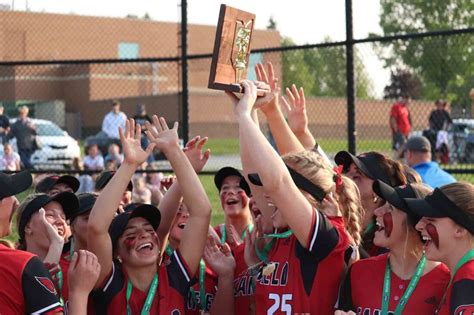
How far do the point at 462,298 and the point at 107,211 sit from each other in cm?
177

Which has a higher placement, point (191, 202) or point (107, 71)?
point (107, 71)

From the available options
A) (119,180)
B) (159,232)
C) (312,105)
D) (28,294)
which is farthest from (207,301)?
(312,105)

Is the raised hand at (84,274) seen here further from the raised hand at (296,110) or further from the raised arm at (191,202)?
the raised hand at (296,110)

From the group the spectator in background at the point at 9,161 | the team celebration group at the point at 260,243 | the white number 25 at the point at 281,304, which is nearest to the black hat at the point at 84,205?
the team celebration group at the point at 260,243

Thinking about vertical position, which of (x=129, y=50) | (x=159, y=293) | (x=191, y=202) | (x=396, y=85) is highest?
(x=129, y=50)

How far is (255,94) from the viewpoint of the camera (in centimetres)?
455

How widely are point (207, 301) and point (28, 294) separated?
4.27ft

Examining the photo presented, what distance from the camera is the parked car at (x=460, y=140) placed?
11.7 metres

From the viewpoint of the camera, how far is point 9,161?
10.8 meters

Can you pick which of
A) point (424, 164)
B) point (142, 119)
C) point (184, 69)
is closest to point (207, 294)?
point (424, 164)

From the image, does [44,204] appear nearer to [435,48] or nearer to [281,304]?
[281,304]

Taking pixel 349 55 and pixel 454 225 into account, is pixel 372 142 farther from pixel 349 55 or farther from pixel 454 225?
pixel 454 225

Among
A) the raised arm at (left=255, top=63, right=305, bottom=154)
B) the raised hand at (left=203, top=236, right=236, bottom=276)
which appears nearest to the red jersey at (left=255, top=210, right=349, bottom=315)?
the raised hand at (left=203, top=236, right=236, bottom=276)

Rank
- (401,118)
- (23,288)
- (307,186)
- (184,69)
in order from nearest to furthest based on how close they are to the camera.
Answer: (23,288)
(307,186)
(184,69)
(401,118)
